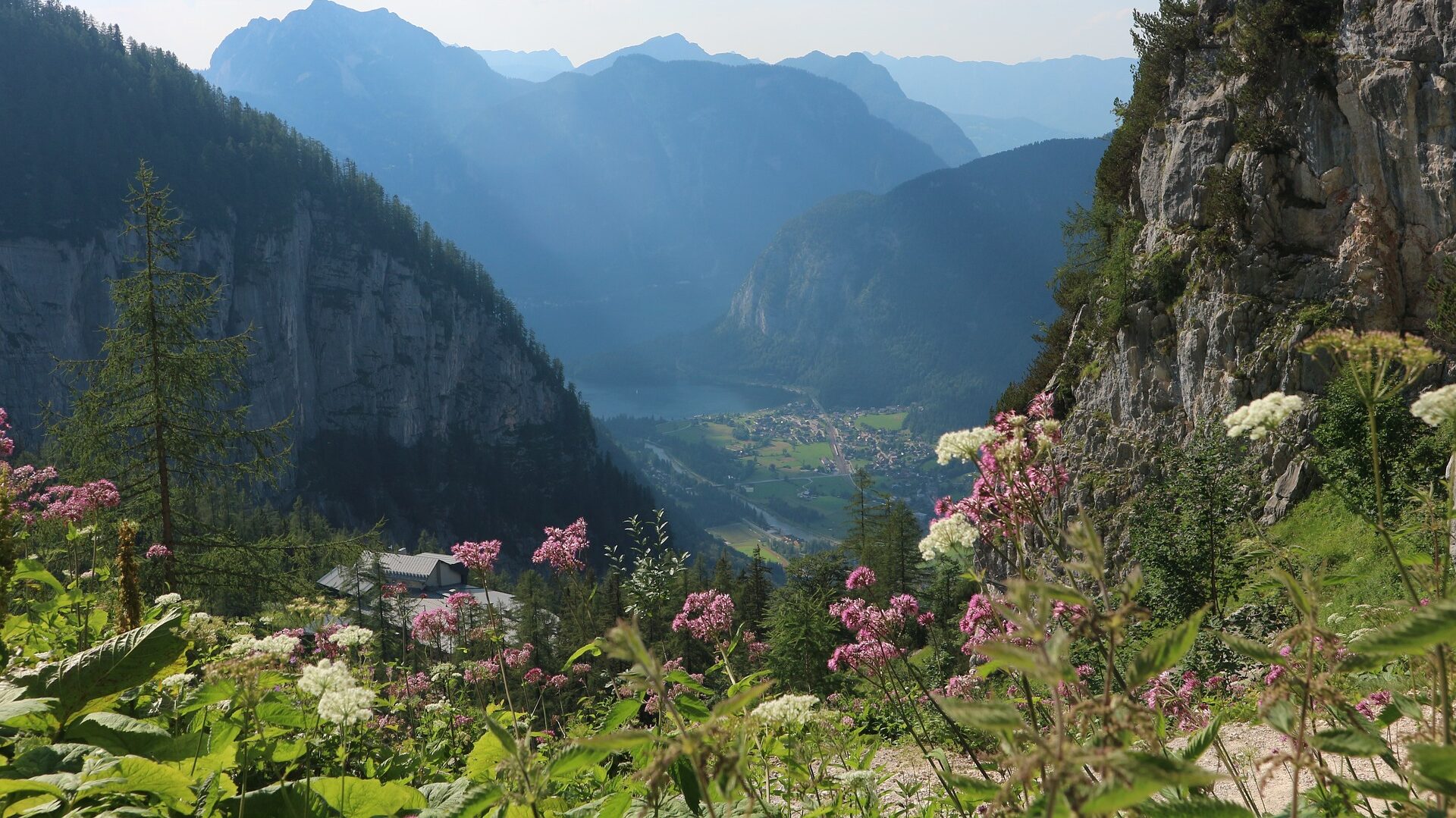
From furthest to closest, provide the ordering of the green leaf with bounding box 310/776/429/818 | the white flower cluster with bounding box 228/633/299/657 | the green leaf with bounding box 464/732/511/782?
the white flower cluster with bounding box 228/633/299/657, the green leaf with bounding box 464/732/511/782, the green leaf with bounding box 310/776/429/818

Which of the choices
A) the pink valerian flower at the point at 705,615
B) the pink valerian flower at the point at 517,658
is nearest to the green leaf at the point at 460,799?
the pink valerian flower at the point at 705,615

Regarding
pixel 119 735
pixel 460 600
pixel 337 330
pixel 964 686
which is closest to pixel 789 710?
pixel 119 735

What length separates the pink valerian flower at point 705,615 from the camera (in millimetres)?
4891

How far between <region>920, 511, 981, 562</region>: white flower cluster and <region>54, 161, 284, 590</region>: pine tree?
416 inches

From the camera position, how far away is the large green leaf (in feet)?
7.92

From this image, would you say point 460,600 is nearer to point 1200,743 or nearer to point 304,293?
point 1200,743

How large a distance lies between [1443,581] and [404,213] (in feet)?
496

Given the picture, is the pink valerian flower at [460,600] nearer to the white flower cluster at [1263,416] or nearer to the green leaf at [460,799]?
the green leaf at [460,799]

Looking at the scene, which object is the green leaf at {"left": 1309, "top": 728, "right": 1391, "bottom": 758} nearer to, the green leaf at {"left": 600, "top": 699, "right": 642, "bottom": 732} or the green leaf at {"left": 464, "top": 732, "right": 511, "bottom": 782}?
the green leaf at {"left": 600, "top": 699, "right": 642, "bottom": 732}

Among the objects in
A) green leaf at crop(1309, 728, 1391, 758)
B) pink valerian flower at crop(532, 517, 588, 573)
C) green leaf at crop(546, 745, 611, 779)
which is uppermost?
green leaf at crop(1309, 728, 1391, 758)

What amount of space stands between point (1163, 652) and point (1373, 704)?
143 inches

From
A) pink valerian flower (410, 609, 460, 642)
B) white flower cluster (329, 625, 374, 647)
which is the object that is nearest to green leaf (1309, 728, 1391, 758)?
white flower cluster (329, 625, 374, 647)

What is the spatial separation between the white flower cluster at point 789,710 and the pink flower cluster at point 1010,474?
2.55 ft

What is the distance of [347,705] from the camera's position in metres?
1.77
